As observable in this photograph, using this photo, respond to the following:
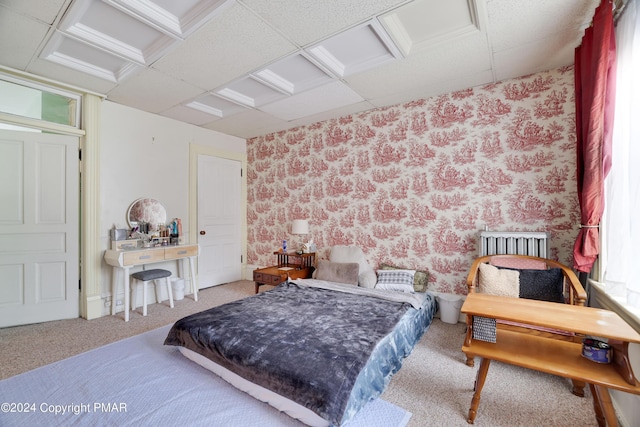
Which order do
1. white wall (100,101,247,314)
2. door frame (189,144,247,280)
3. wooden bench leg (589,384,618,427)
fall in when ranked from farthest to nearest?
door frame (189,144,247,280) → white wall (100,101,247,314) → wooden bench leg (589,384,618,427)

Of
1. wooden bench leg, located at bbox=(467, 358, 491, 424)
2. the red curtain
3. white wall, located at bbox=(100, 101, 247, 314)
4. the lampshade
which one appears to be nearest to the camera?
wooden bench leg, located at bbox=(467, 358, 491, 424)

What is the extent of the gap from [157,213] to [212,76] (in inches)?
84.0

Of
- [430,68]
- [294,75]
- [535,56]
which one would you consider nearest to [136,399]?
[294,75]

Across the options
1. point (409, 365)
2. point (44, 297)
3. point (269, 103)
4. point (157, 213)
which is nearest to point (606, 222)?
point (409, 365)

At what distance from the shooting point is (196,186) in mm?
4344

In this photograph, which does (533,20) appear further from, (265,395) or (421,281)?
(265,395)

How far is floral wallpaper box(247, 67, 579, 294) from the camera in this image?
269 cm

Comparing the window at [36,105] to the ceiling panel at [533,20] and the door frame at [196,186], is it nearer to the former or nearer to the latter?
the door frame at [196,186]

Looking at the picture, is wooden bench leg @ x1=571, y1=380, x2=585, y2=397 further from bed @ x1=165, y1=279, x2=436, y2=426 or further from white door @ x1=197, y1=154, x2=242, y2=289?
white door @ x1=197, y1=154, x2=242, y2=289

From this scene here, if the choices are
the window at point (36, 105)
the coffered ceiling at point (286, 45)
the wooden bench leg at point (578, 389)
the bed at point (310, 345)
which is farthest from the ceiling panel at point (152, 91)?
the wooden bench leg at point (578, 389)

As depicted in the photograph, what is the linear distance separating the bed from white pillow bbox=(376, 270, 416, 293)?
296mm

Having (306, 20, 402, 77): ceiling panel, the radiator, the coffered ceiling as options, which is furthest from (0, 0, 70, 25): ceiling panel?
the radiator

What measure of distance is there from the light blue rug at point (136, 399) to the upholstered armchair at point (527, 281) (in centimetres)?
124

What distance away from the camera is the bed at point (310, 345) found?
1503mm
